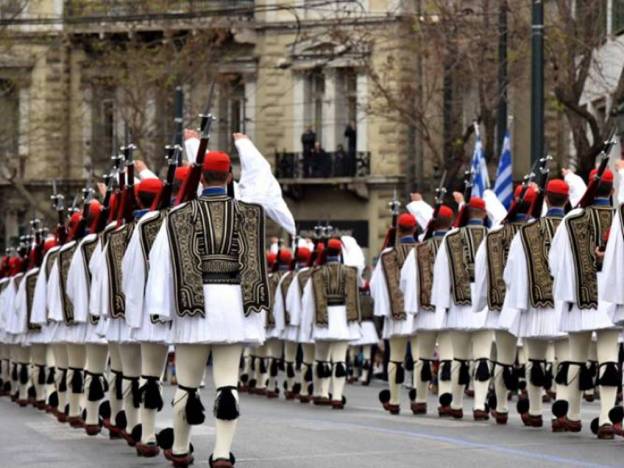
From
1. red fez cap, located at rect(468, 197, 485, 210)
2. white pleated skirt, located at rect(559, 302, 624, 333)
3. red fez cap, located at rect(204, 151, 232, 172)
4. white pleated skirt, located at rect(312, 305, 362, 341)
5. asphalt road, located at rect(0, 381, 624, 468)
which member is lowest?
asphalt road, located at rect(0, 381, 624, 468)

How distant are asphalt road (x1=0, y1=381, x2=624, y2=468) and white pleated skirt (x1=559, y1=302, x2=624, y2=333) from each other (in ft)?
3.00

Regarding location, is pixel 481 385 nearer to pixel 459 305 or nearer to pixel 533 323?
pixel 459 305

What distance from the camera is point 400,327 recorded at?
74.5ft

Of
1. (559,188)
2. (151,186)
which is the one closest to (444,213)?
(559,188)

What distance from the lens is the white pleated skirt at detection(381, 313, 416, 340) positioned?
2244 centimetres

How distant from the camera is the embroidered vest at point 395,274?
22.9 metres

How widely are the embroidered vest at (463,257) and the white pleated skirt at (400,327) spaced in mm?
1407

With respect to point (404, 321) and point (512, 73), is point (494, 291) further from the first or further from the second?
point (512, 73)

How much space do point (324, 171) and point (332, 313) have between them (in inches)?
1108

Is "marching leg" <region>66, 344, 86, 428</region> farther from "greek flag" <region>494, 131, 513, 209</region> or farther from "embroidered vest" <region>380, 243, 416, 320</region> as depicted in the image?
"greek flag" <region>494, 131, 513, 209</region>

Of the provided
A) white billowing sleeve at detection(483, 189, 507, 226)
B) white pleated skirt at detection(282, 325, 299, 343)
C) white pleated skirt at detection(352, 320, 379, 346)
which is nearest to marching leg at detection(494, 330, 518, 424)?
white billowing sleeve at detection(483, 189, 507, 226)

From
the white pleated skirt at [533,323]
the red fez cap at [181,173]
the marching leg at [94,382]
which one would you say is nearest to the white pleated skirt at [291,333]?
the marching leg at [94,382]

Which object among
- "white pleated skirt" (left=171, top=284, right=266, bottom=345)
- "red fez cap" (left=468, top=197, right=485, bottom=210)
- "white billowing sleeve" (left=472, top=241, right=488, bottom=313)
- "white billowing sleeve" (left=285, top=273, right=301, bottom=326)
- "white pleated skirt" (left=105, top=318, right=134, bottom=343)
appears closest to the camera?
"white pleated skirt" (left=171, top=284, right=266, bottom=345)

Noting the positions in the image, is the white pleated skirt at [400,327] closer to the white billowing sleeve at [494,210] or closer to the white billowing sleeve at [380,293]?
the white billowing sleeve at [380,293]
